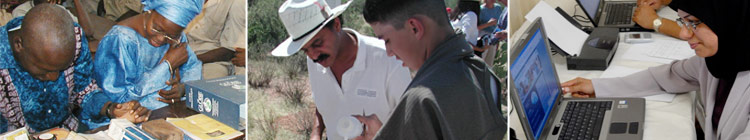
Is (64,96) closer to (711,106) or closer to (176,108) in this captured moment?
(176,108)

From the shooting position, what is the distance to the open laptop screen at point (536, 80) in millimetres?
1627

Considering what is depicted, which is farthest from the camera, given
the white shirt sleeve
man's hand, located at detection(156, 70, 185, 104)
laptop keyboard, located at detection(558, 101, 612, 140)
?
man's hand, located at detection(156, 70, 185, 104)

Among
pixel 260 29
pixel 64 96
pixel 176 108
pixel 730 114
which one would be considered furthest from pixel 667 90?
pixel 64 96

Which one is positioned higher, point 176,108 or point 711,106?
point 711,106

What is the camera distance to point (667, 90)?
2.29 metres

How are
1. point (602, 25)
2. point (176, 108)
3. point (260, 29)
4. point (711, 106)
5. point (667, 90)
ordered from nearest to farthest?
point (260, 29) → point (711, 106) → point (667, 90) → point (176, 108) → point (602, 25)

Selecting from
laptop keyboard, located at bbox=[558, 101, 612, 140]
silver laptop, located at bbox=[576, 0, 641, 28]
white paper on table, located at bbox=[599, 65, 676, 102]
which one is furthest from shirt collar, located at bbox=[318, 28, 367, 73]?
silver laptop, located at bbox=[576, 0, 641, 28]

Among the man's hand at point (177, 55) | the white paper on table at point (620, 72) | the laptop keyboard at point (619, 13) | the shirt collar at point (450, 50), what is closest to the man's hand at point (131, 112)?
the man's hand at point (177, 55)

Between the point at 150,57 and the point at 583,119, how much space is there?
153 centimetres

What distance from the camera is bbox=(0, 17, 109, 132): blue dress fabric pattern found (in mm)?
2424

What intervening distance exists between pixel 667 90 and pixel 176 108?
5.82 feet

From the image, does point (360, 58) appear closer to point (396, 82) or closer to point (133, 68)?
point (396, 82)

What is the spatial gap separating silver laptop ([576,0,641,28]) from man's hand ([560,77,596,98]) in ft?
2.87

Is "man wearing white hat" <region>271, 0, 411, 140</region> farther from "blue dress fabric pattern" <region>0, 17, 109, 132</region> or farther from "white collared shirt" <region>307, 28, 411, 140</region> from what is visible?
"blue dress fabric pattern" <region>0, 17, 109, 132</region>
